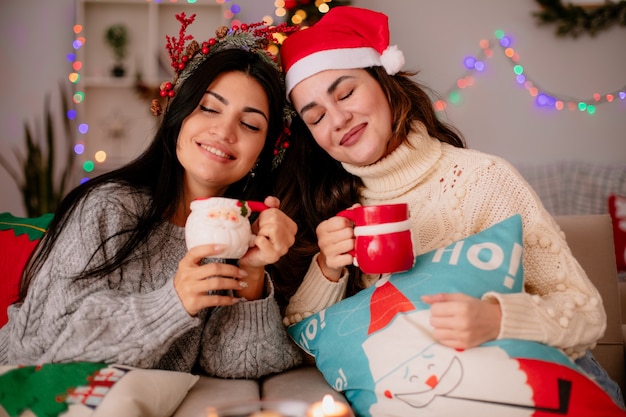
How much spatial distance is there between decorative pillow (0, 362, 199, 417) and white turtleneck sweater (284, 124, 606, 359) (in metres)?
0.46

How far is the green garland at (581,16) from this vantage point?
13.2 ft

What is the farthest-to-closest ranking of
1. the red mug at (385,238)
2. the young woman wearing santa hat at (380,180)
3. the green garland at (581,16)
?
1. the green garland at (581,16)
2. the young woman wearing santa hat at (380,180)
3. the red mug at (385,238)

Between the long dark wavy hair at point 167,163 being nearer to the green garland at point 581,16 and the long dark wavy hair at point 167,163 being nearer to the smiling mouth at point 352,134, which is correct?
the smiling mouth at point 352,134

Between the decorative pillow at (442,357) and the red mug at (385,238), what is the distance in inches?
3.5

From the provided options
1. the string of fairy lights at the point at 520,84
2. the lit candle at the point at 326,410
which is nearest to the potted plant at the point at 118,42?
the string of fairy lights at the point at 520,84

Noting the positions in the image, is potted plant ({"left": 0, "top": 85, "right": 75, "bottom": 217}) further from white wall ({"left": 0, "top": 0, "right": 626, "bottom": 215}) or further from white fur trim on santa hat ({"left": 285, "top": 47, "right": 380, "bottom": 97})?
white fur trim on santa hat ({"left": 285, "top": 47, "right": 380, "bottom": 97})

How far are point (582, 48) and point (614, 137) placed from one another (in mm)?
724

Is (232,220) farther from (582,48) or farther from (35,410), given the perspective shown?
(582,48)

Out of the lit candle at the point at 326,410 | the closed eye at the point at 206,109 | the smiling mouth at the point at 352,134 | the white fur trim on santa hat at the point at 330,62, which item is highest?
the white fur trim on santa hat at the point at 330,62

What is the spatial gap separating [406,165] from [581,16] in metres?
3.32

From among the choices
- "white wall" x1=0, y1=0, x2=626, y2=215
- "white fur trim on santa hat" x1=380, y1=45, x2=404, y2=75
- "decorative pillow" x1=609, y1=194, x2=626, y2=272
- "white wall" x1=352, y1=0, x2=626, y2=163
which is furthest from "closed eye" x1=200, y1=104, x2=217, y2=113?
"white wall" x1=352, y1=0, x2=626, y2=163

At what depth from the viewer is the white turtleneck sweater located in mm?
1103

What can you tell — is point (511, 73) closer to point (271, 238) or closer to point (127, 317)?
→ point (271, 238)

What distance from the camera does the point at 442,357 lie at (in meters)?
1.03
